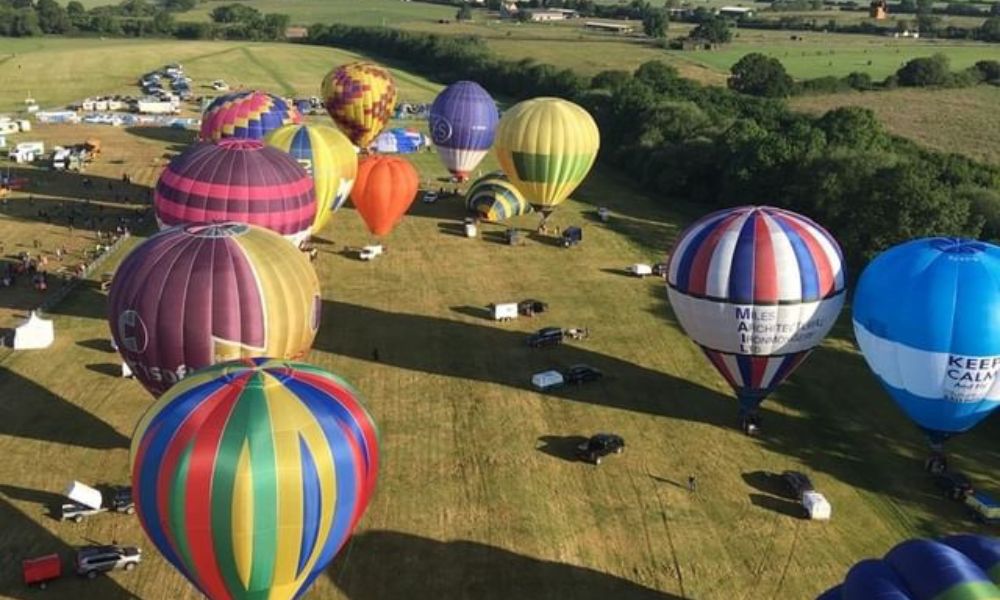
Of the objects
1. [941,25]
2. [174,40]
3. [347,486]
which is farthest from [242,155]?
[941,25]

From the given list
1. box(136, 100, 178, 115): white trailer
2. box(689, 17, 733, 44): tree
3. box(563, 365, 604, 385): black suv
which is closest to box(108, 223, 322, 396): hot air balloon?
box(563, 365, 604, 385): black suv

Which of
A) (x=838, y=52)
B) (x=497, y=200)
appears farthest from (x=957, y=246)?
(x=838, y=52)

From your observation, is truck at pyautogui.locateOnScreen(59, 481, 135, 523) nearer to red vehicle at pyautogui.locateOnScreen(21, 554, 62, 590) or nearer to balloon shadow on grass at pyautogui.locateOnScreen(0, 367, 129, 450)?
red vehicle at pyautogui.locateOnScreen(21, 554, 62, 590)

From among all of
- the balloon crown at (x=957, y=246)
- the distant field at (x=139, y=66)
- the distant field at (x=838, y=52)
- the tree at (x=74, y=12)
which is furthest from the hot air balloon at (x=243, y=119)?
the tree at (x=74, y=12)

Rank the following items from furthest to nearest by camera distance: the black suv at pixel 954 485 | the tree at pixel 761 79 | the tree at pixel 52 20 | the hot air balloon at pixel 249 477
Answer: the tree at pixel 52 20, the tree at pixel 761 79, the black suv at pixel 954 485, the hot air balloon at pixel 249 477

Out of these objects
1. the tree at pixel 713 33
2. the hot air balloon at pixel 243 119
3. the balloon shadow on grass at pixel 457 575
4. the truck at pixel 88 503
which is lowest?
the balloon shadow on grass at pixel 457 575

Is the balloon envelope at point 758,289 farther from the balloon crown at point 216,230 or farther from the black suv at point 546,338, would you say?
the balloon crown at point 216,230
